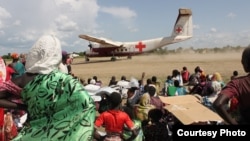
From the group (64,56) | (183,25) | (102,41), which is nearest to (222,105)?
(64,56)

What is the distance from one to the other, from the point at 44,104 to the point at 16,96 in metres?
0.32

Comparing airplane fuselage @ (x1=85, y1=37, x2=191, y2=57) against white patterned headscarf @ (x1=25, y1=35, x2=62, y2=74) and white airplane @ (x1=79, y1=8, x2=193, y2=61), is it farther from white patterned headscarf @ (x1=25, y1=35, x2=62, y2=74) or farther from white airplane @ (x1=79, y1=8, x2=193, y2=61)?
white patterned headscarf @ (x1=25, y1=35, x2=62, y2=74)

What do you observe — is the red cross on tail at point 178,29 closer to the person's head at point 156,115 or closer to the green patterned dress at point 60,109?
the person's head at point 156,115

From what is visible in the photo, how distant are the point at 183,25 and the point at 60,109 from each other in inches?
1567

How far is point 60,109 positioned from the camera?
2383 millimetres

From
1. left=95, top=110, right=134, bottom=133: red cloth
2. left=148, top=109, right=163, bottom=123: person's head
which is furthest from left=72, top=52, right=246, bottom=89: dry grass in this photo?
left=95, top=110, right=134, bottom=133: red cloth

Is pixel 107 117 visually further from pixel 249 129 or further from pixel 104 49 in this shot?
pixel 104 49

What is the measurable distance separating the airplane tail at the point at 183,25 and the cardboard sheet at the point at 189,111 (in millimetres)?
35011

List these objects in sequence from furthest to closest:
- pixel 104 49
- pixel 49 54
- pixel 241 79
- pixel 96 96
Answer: pixel 104 49 < pixel 96 96 < pixel 241 79 < pixel 49 54

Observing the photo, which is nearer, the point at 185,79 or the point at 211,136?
the point at 211,136

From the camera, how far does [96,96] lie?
6.70 m

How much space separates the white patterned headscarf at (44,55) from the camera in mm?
2584

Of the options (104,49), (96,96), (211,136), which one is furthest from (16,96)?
(104,49)

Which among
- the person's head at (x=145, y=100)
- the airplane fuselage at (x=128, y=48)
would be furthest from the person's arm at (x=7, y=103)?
the airplane fuselage at (x=128, y=48)
